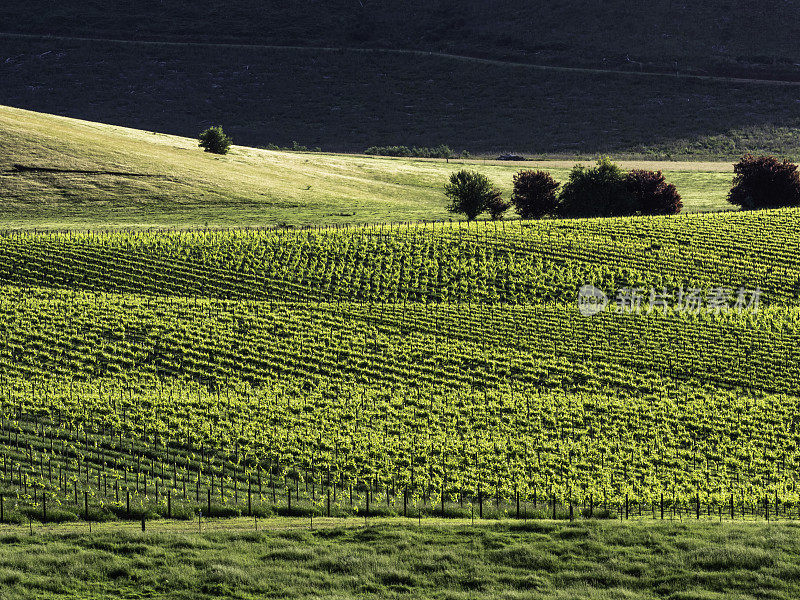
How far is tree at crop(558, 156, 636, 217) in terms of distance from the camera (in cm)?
9131

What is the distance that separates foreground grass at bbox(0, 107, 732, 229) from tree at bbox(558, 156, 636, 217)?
10050 mm

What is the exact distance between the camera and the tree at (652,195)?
90.8 metres

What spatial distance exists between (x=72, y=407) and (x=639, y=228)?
5278 centimetres

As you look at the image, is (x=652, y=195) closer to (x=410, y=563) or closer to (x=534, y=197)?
(x=534, y=197)

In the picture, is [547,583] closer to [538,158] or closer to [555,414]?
[555,414]

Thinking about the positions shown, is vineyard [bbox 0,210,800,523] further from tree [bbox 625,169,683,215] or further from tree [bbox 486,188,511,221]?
tree [bbox 486,188,511,221]

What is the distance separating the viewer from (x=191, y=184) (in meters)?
97.6

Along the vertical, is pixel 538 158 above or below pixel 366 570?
above

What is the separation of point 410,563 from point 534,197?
235 feet

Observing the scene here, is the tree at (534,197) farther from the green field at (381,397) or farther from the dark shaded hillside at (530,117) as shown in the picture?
the dark shaded hillside at (530,117)

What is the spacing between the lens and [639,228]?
7712 cm

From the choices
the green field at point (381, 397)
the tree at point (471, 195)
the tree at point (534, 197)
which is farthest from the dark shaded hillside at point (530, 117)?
the green field at point (381, 397)

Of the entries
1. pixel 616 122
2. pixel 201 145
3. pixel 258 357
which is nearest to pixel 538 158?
pixel 616 122

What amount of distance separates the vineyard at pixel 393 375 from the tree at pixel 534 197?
57.4ft
